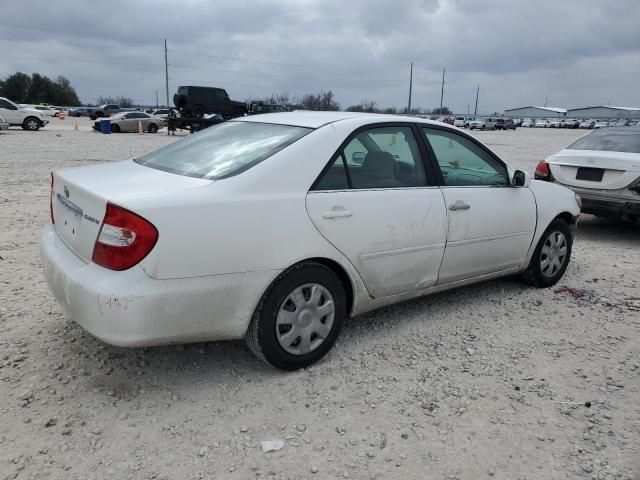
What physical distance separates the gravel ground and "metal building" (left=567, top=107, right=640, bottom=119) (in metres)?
132

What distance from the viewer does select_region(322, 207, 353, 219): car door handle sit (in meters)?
3.15

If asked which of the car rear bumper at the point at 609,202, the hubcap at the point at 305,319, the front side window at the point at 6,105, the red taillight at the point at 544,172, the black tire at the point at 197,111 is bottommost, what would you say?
the hubcap at the point at 305,319

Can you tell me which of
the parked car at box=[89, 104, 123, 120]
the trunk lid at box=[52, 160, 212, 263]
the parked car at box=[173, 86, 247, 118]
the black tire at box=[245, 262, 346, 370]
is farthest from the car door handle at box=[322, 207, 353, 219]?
the parked car at box=[89, 104, 123, 120]

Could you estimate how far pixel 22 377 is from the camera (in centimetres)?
309

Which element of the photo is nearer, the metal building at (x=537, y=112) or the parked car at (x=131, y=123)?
the parked car at (x=131, y=123)

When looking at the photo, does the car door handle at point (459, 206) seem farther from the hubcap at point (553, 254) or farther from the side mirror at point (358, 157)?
the hubcap at point (553, 254)

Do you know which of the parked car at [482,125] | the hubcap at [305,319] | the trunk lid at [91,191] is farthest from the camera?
the parked car at [482,125]

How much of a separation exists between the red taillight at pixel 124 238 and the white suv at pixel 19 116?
27276 mm

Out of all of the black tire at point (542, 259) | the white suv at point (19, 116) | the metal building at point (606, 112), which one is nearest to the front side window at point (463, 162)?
the black tire at point (542, 259)

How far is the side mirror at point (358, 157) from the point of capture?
11.2 feet

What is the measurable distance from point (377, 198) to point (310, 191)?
1.72 ft

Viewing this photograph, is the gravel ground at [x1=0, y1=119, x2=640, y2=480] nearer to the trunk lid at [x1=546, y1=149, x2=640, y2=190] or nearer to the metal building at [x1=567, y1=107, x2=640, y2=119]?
the trunk lid at [x1=546, y1=149, x2=640, y2=190]

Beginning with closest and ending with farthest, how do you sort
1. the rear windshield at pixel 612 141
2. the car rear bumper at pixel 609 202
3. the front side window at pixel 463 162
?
the front side window at pixel 463 162 → the car rear bumper at pixel 609 202 → the rear windshield at pixel 612 141

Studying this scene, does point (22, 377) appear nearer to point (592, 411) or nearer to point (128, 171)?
point (128, 171)
